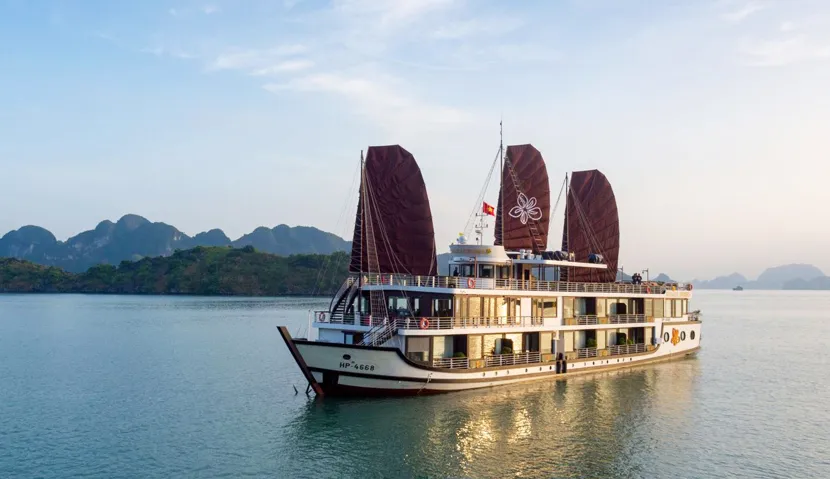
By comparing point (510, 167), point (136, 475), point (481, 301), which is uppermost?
point (510, 167)

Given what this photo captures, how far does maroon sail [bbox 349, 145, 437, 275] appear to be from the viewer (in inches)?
1581

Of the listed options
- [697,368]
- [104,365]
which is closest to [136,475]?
[104,365]

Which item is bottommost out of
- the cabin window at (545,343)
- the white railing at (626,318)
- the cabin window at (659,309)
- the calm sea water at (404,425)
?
the calm sea water at (404,425)

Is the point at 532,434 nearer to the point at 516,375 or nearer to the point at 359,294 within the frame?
the point at 516,375

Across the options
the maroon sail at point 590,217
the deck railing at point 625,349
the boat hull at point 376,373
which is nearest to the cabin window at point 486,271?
the boat hull at point 376,373

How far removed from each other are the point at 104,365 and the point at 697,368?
4361 centimetres

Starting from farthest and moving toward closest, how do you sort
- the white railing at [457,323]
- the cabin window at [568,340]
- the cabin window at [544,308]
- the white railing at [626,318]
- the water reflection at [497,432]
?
the white railing at [626,318], the cabin window at [568,340], the cabin window at [544,308], the white railing at [457,323], the water reflection at [497,432]

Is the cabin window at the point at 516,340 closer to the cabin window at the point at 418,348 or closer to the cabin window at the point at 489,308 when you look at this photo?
the cabin window at the point at 489,308

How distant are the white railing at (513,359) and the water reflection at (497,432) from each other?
1.37 metres

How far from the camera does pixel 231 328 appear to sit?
3206 inches

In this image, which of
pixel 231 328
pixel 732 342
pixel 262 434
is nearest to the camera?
pixel 262 434

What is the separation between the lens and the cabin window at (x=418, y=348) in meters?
32.1

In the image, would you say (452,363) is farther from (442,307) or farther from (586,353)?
(586,353)

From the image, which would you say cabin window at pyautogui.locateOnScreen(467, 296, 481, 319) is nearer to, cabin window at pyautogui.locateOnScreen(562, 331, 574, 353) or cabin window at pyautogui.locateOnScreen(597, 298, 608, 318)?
cabin window at pyautogui.locateOnScreen(562, 331, 574, 353)
